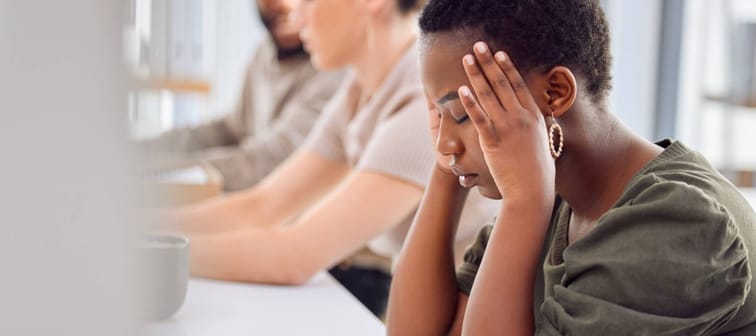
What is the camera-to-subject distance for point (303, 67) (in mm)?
2221

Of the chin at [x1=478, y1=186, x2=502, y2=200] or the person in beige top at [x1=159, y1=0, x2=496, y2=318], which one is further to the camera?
the person in beige top at [x1=159, y1=0, x2=496, y2=318]

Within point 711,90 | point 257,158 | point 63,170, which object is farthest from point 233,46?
point 63,170

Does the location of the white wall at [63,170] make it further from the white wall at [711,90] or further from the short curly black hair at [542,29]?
the white wall at [711,90]

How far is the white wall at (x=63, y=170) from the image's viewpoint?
156mm

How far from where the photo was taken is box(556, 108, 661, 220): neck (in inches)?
27.0

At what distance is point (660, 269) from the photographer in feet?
1.89

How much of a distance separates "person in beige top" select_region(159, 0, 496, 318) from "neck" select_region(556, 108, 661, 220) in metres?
0.42

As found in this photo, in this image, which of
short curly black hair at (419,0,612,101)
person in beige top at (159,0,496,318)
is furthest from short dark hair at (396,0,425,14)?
short curly black hair at (419,0,612,101)

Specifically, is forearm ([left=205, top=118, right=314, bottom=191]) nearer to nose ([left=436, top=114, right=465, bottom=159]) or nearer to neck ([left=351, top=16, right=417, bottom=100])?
neck ([left=351, top=16, right=417, bottom=100])

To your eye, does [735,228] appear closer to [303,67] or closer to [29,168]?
[29,168]

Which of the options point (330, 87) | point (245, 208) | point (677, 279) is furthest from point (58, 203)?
point (330, 87)

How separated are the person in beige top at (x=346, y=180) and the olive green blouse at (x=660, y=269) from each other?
1.64 ft

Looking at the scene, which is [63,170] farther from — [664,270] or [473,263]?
[473,263]

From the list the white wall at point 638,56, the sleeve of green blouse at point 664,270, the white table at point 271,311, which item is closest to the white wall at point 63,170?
the sleeve of green blouse at point 664,270
